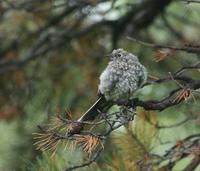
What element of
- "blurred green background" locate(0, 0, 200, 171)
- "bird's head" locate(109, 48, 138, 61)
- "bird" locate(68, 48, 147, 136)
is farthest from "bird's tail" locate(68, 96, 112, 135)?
"blurred green background" locate(0, 0, 200, 171)

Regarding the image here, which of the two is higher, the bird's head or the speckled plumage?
the bird's head

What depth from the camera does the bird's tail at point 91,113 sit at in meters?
2.44

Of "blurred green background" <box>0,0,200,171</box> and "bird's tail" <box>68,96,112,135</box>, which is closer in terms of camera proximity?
"bird's tail" <box>68,96,112,135</box>

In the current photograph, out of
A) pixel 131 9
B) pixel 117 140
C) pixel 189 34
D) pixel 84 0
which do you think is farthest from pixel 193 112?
pixel 189 34

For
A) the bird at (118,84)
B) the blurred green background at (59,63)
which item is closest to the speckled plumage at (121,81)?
the bird at (118,84)

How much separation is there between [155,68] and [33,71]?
0.76 meters

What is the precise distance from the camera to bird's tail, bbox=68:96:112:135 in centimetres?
244

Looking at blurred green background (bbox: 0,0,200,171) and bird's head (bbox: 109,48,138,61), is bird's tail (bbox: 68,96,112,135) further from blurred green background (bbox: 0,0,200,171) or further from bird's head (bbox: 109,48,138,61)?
A: blurred green background (bbox: 0,0,200,171)

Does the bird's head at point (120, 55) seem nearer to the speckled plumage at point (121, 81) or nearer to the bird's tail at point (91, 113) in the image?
the speckled plumage at point (121, 81)

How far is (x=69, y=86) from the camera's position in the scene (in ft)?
16.0

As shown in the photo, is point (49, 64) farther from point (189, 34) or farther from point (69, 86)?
point (189, 34)

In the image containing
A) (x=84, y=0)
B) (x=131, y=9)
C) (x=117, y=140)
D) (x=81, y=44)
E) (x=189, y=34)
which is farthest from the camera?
(x=189, y=34)

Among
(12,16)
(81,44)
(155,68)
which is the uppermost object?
(12,16)

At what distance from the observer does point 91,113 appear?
2652 mm
